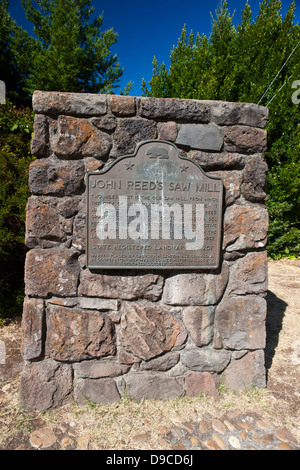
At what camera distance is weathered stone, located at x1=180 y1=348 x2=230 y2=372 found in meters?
2.13

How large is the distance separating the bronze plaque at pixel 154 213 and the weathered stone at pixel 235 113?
0.36 meters

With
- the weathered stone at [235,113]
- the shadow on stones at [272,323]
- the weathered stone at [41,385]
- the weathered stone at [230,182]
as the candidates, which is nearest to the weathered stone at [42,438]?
the weathered stone at [41,385]

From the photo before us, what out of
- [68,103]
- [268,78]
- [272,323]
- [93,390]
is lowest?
[93,390]

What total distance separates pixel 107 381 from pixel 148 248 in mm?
936

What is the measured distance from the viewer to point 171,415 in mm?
1985

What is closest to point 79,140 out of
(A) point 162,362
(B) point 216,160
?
(B) point 216,160

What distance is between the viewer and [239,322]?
2.15 metres

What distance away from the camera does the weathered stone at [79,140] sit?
6.26 ft

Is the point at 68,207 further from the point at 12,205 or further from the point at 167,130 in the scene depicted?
the point at 12,205

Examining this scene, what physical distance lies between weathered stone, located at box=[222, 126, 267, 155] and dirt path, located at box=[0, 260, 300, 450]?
1.68 m

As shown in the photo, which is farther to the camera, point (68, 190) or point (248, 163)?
point (248, 163)

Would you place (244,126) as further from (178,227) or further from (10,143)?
(10,143)

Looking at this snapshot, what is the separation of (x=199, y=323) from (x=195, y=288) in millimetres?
245
